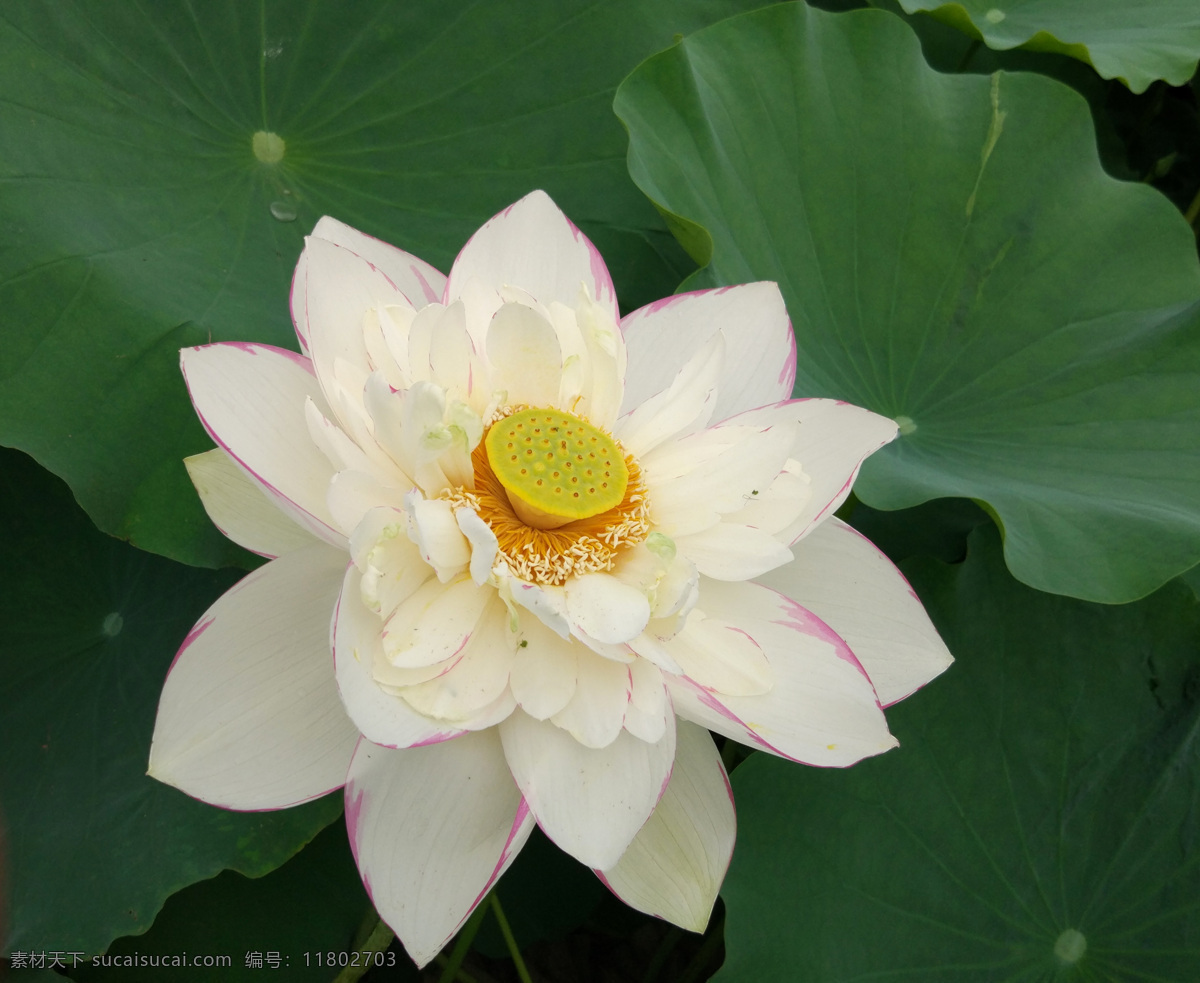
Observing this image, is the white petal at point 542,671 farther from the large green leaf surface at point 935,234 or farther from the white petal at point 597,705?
the large green leaf surface at point 935,234

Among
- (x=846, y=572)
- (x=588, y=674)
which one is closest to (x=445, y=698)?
(x=588, y=674)

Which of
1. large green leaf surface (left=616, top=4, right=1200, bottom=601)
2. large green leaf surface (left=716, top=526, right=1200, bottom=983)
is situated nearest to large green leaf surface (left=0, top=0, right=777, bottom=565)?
large green leaf surface (left=616, top=4, right=1200, bottom=601)

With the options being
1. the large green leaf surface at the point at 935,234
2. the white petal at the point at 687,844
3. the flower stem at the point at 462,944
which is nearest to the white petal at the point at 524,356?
the white petal at the point at 687,844

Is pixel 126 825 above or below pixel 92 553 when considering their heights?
below

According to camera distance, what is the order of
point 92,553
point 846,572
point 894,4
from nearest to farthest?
point 846,572
point 92,553
point 894,4

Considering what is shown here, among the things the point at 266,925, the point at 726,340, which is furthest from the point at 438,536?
the point at 266,925

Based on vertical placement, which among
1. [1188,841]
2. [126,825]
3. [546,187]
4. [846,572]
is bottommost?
[1188,841]

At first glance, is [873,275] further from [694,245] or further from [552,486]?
[552,486]
